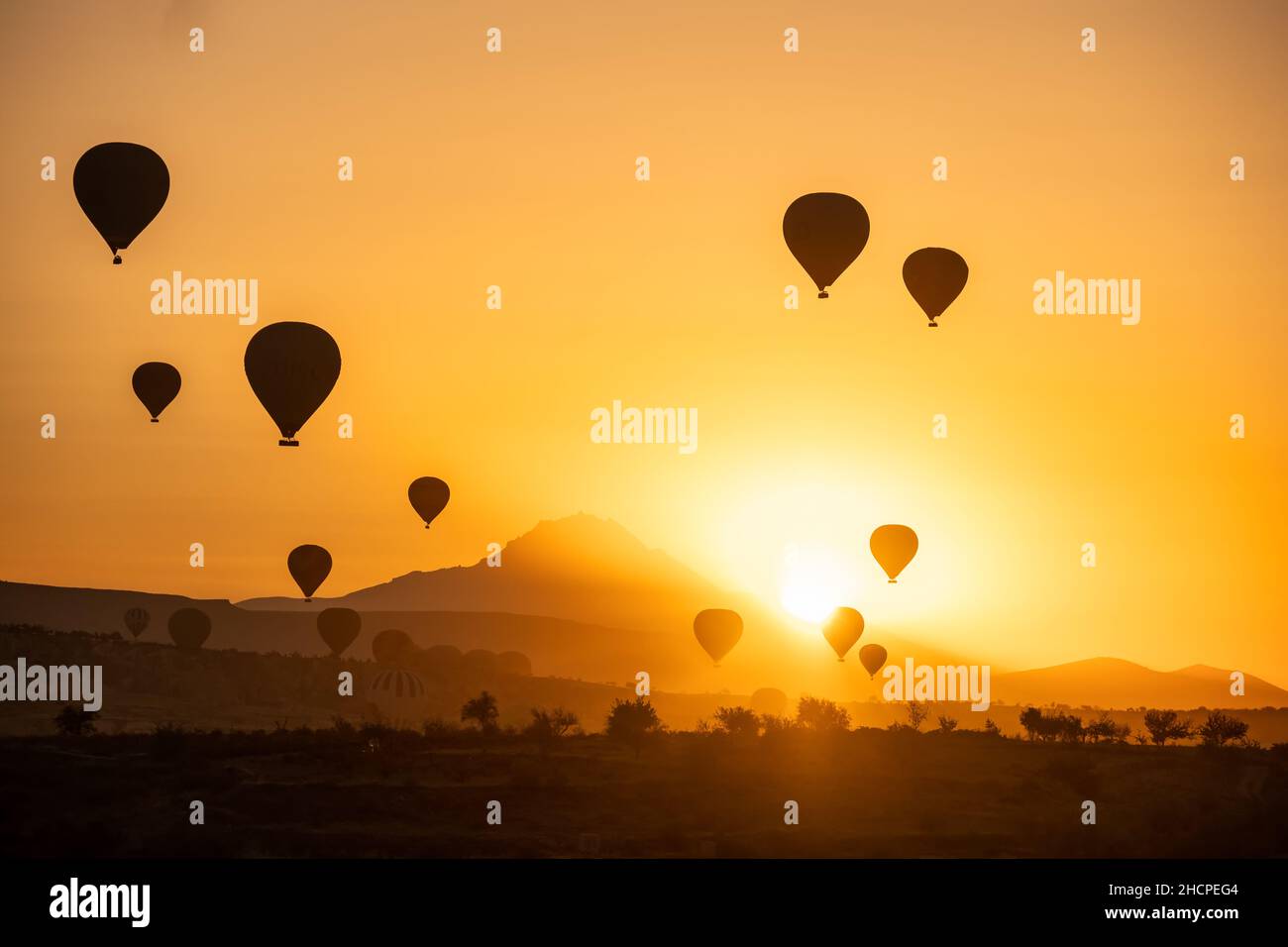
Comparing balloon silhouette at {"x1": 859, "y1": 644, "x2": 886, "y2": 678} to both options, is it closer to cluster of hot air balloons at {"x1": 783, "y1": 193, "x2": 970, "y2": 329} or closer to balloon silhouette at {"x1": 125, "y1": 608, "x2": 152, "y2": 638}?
cluster of hot air balloons at {"x1": 783, "y1": 193, "x2": 970, "y2": 329}

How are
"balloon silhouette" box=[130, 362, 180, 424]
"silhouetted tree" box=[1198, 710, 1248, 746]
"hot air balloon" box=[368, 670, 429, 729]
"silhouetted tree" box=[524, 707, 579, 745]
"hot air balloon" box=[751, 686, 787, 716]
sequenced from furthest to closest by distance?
"hot air balloon" box=[751, 686, 787, 716] → "hot air balloon" box=[368, 670, 429, 729] → "balloon silhouette" box=[130, 362, 180, 424] → "silhouetted tree" box=[1198, 710, 1248, 746] → "silhouetted tree" box=[524, 707, 579, 745]

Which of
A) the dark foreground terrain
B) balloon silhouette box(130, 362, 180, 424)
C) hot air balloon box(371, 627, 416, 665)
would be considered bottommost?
the dark foreground terrain

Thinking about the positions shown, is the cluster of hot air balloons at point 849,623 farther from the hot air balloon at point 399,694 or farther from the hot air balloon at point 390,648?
the hot air balloon at point 390,648

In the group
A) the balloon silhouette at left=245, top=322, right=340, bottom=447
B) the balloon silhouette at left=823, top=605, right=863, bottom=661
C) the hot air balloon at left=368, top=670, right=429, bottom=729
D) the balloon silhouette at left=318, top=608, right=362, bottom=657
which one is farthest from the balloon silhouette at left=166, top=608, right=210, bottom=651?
the balloon silhouette at left=245, top=322, right=340, bottom=447

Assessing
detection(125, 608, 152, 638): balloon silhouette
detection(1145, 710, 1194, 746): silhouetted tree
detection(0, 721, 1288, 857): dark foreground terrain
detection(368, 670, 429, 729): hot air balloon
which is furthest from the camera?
detection(125, 608, 152, 638): balloon silhouette

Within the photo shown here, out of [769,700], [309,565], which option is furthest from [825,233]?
[769,700]
